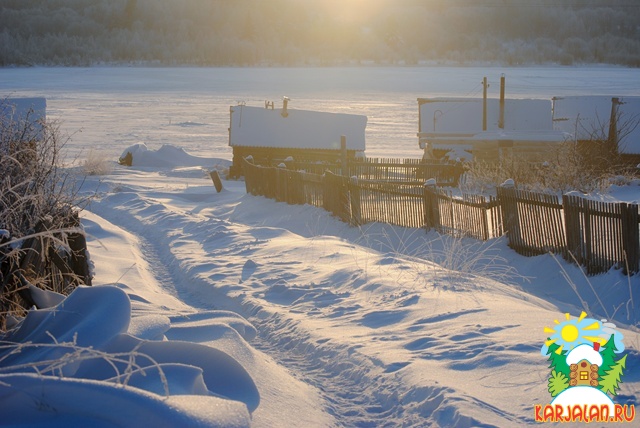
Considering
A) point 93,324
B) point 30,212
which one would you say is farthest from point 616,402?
point 30,212

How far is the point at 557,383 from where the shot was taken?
4.50 meters

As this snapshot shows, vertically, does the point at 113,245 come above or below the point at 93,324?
below

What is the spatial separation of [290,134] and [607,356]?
24012 mm

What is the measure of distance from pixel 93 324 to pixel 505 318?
3358mm

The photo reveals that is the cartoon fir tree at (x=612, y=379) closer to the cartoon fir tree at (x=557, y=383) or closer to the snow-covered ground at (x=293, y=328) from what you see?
the snow-covered ground at (x=293, y=328)

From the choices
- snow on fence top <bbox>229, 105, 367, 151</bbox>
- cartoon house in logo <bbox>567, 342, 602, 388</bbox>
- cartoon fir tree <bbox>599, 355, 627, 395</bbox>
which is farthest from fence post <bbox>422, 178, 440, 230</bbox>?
snow on fence top <bbox>229, 105, 367, 151</bbox>

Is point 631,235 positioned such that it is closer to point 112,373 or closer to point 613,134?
point 112,373

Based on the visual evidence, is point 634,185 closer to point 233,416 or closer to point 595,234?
point 595,234

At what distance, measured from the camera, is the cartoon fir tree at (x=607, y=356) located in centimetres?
453

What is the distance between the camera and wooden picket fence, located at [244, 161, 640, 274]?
9.71 m

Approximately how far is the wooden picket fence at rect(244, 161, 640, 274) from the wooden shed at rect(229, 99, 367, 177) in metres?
11.1

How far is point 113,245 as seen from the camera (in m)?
11.8

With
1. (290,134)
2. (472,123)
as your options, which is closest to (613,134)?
(472,123)

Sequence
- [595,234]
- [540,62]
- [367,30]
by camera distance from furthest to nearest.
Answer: [367,30] < [540,62] < [595,234]
